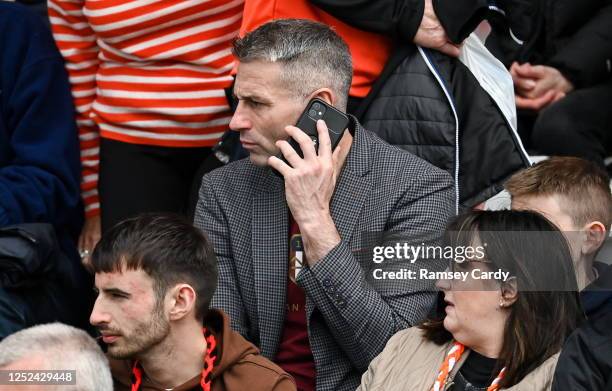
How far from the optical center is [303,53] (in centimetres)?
374

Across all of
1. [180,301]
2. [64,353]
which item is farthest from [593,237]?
[64,353]

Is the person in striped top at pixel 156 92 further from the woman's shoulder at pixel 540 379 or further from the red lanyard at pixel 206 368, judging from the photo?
the woman's shoulder at pixel 540 379

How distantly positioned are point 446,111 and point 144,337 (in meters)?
1.27

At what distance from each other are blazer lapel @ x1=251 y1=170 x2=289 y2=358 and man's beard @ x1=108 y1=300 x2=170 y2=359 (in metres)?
0.47

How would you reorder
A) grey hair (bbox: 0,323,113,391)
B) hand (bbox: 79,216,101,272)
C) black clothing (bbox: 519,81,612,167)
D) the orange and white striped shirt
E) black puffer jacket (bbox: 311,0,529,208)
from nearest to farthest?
grey hair (bbox: 0,323,113,391)
black puffer jacket (bbox: 311,0,529,208)
black clothing (bbox: 519,81,612,167)
the orange and white striped shirt
hand (bbox: 79,216,101,272)

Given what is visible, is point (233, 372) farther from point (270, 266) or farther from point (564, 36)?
point (564, 36)

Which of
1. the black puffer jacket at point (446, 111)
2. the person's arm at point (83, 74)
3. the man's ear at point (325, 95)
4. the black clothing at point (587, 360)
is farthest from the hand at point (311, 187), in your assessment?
the person's arm at point (83, 74)

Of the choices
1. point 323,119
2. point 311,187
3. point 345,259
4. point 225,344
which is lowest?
point 225,344

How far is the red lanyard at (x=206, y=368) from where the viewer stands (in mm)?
3203

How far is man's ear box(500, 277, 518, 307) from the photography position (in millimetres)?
3059

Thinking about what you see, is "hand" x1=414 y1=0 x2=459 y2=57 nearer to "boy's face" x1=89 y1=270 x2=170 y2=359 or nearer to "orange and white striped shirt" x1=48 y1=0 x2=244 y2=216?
"orange and white striped shirt" x1=48 y1=0 x2=244 y2=216

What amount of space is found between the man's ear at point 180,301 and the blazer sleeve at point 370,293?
36cm

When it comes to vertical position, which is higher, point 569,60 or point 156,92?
point 569,60

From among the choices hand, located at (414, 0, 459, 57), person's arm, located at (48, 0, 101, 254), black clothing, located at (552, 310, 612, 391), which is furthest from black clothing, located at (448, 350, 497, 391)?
person's arm, located at (48, 0, 101, 254)
